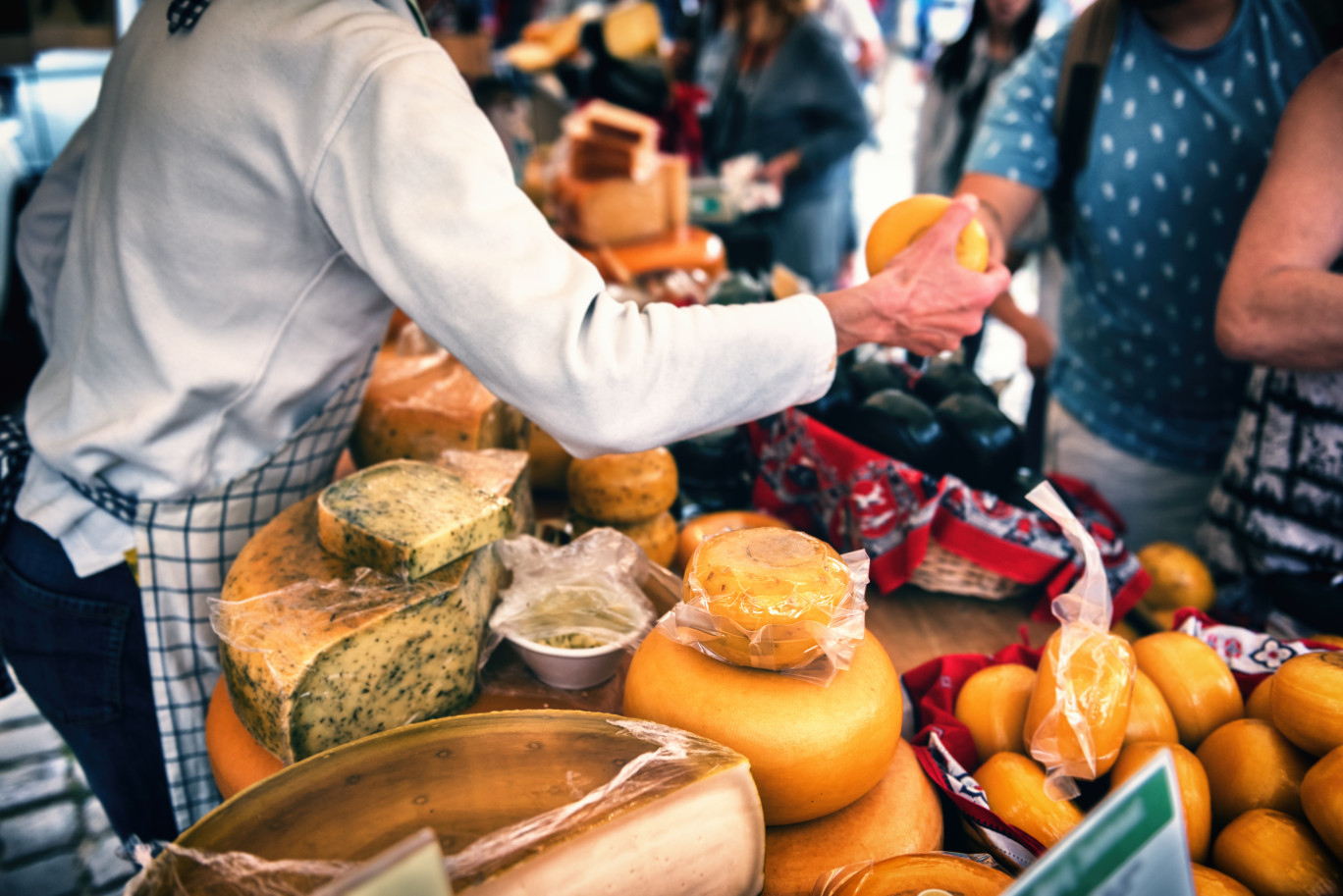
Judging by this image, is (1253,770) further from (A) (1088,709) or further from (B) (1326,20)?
(B) (1326,20)

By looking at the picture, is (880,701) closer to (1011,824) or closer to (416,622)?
(1011,824)

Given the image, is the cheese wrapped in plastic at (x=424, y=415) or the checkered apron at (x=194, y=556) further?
the cheese wrapped in plastic at (x=424, y=415)

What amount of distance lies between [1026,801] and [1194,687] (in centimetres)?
31

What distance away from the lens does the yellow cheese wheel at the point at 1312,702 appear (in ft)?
2.88

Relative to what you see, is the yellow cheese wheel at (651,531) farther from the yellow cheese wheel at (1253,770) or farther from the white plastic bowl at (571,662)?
the yellow cheese wheel at (1253,770)

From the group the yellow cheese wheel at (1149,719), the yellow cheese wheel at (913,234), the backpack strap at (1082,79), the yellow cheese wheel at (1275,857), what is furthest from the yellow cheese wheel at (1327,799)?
the backpack strap at (1082,79)

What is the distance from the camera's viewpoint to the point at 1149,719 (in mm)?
1010

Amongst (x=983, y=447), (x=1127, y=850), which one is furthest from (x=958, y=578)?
(x=1127, y=850)

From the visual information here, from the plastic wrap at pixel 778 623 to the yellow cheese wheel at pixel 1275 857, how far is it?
431 mm

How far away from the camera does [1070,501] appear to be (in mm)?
1530

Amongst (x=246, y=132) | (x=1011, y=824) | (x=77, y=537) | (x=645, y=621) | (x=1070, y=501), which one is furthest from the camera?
A: (x=1070, y=501)

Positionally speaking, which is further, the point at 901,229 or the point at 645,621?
the point at 901,229

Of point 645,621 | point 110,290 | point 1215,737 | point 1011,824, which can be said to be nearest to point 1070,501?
point 1215,737

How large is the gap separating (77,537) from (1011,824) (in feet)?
4.57
